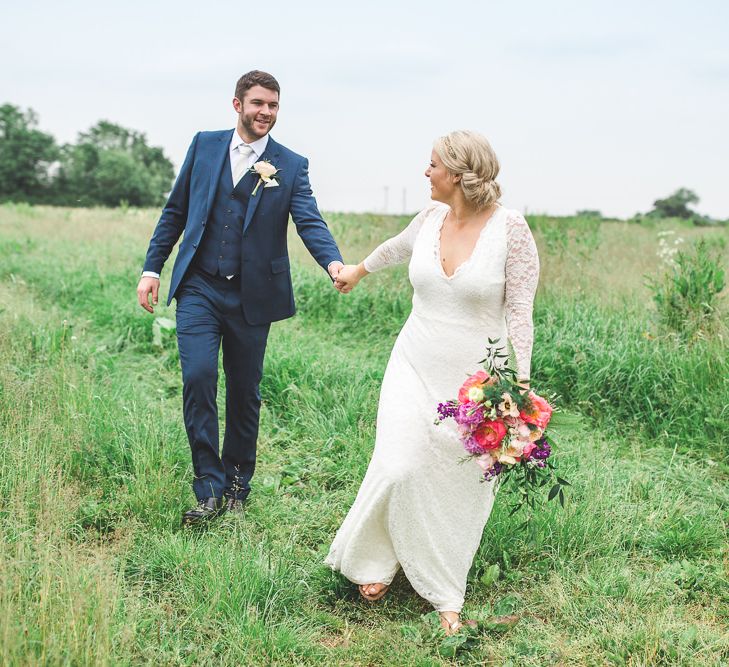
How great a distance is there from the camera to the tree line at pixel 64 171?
7112 centimetres

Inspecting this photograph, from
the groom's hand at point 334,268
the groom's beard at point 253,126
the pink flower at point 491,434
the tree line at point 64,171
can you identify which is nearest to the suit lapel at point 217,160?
the groom's beard at point 253,126

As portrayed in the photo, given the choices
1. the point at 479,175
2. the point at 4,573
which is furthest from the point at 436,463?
the point at 4,573

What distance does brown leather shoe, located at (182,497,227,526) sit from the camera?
465cm

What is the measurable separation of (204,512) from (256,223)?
1.71 metres

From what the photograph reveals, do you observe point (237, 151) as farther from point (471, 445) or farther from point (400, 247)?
point (471, 445)

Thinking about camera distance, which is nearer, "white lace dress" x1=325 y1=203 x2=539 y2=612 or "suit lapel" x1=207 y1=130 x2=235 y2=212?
"white lace dress" x1=325 y1=203 x2=539 y2=612

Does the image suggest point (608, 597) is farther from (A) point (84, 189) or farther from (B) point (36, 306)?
(A) point (84, 189)

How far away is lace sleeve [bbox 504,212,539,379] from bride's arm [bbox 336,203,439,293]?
586 millimetres

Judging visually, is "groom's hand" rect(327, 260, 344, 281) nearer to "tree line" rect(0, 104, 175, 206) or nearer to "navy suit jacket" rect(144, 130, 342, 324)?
"navy suit jacket" rect(144, 130, 342, 324)

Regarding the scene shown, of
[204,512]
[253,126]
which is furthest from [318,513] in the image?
[253,126]

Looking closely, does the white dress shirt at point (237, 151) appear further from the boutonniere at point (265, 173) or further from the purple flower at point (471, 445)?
the purple flower at point (471, 445)

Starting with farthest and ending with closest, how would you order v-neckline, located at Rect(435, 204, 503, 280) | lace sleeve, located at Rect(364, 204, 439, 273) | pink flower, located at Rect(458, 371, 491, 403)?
lace sleeve, located at Rect(364, 204, 439, 273), v-neckline, located at Rect(435, 204, 503, 280), pink flower, located at Rect(458, 371, 491, 403)

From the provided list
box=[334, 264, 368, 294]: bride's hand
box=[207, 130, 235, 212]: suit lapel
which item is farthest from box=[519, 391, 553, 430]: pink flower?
box=[207, 130, 235, 212]: suit lapel

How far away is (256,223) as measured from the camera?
4969 mm
